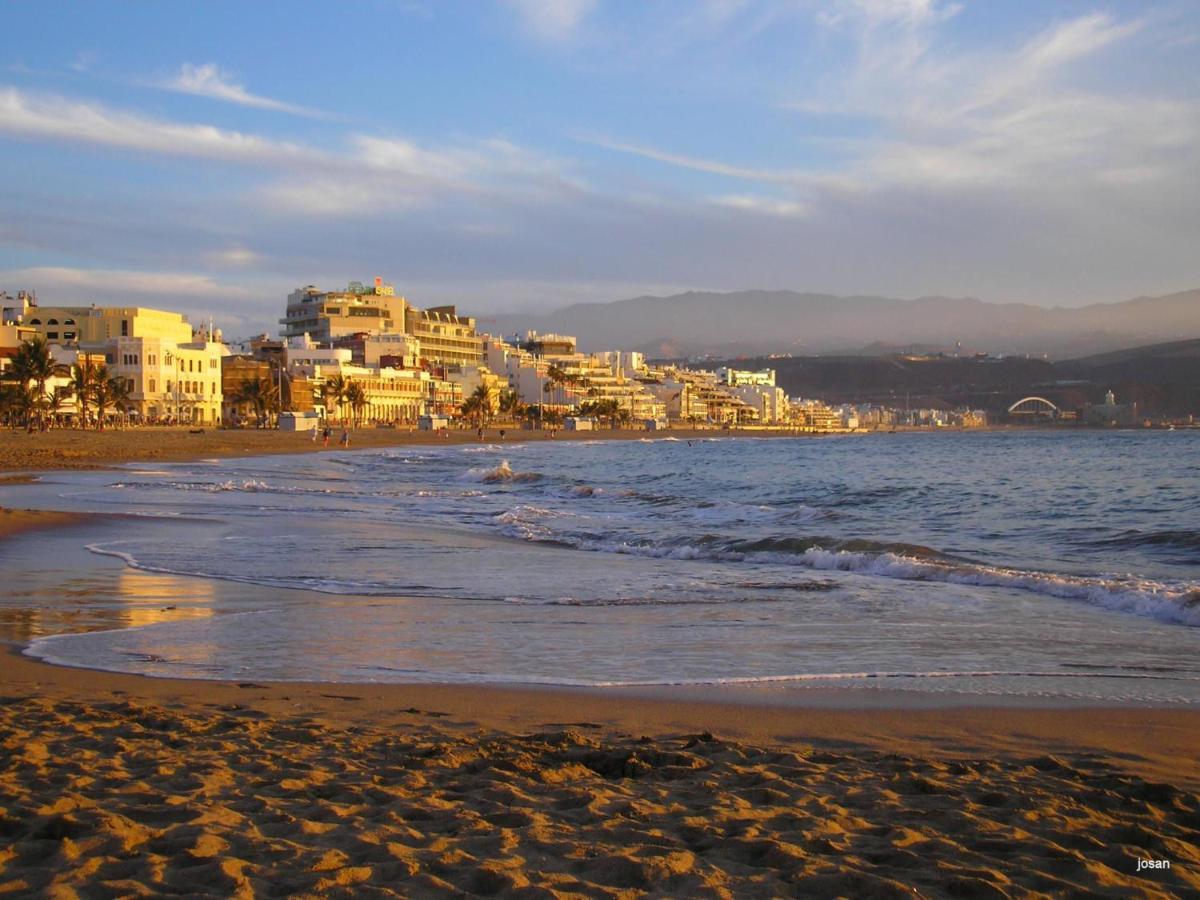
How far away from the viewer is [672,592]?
12.8m

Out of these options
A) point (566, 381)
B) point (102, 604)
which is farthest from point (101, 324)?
point (102, 604)

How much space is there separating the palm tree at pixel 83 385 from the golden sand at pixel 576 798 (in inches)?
3046

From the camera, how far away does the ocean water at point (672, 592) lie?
8344mm

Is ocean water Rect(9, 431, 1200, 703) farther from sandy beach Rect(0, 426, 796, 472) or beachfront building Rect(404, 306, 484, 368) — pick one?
beachfront building Rect(404, 306, 484, 368)

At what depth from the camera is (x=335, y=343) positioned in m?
138

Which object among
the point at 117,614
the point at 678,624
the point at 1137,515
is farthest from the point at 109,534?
the point at 1137,515

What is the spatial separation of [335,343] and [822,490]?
110655 mm

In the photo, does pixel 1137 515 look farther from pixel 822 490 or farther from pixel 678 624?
pixel 678 624

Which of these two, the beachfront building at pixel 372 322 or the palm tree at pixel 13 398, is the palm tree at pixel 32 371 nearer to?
the palm tree at pixel 13 398

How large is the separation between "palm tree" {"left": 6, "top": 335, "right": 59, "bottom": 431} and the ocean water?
48.8 metres

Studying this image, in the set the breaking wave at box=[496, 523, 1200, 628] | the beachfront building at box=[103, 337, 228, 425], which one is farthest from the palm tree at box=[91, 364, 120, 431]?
the breaking wave at box=[496, 523, 1200, 628]

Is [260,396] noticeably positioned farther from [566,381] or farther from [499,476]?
[566,381]

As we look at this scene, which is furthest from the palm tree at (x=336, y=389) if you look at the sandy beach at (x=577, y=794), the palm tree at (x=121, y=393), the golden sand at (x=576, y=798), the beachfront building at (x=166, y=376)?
the golden sand at (x=576, y=798)

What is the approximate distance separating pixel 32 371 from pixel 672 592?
71378 millimetres
